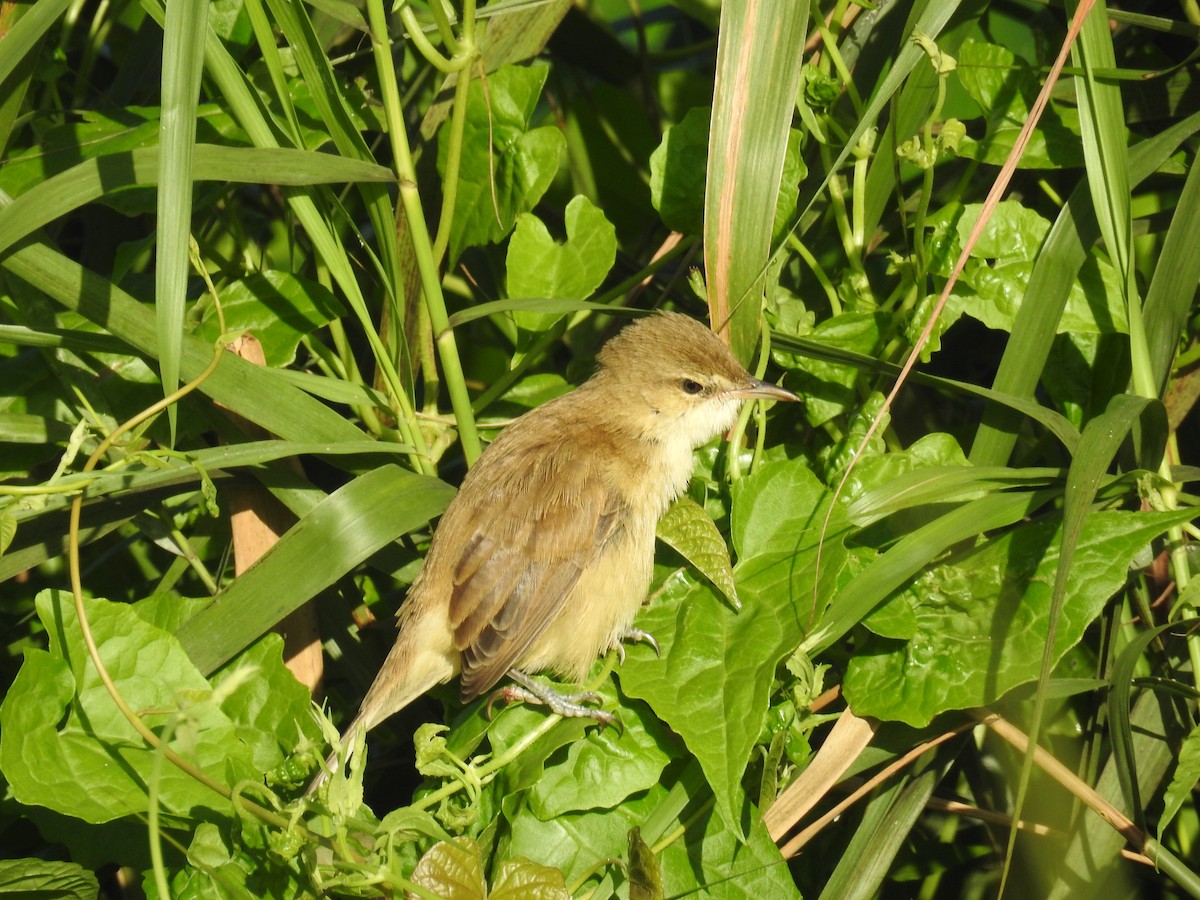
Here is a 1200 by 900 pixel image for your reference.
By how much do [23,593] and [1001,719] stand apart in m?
2.70

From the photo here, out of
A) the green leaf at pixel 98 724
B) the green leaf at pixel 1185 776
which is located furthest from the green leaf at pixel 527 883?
the green leaf at pixel 1185 776

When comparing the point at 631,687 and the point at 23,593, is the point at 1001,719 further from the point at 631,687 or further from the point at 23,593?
the point at 23,593

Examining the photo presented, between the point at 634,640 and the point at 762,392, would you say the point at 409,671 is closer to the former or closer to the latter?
the point at 634,640

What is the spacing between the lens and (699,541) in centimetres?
259

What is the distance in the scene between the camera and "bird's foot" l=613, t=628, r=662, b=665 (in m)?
2.58

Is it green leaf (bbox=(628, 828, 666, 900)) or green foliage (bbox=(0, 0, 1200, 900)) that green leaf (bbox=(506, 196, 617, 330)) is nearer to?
green foliage (bbox=(0, 0, 1200, 900))

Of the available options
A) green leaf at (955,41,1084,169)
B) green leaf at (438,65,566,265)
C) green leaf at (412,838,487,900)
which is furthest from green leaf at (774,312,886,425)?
green leaf at (412,838,487,900)

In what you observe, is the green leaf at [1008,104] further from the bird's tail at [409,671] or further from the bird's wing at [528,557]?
the bird's tail at [409,671]

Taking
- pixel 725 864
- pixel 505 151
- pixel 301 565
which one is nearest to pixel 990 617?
pixel 725 864

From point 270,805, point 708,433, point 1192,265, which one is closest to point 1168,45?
point 1192,265

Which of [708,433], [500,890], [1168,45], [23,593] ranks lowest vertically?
[500,890]

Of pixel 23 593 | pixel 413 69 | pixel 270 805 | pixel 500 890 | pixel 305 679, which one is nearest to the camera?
pixel 500 890

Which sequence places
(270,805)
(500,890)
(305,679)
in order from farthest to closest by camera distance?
(305,679), (270,805), (500,890)

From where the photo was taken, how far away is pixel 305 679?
294cm
